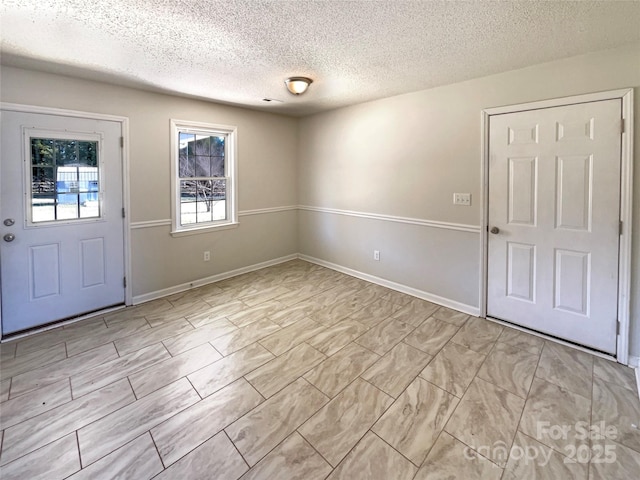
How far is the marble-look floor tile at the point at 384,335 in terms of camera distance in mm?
2719

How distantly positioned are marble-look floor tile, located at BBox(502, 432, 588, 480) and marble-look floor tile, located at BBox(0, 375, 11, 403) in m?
3.05

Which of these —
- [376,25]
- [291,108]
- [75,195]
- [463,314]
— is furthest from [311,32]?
[463,314]

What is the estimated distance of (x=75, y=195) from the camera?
10.2ft

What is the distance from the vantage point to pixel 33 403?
203 cm

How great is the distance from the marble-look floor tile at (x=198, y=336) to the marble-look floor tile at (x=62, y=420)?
514mm

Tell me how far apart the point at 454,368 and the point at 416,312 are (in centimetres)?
101

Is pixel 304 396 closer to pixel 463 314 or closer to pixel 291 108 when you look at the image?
pixel 463 314

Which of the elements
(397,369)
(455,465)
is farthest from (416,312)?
(455,465)

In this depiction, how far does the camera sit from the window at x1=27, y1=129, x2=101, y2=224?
114 inches

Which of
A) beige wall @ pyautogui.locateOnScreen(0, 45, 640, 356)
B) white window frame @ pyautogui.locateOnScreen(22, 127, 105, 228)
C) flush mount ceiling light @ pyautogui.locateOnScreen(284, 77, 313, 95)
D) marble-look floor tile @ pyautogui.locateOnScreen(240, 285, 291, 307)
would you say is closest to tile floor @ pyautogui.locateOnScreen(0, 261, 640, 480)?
marble-look floor tile @ pyautogui.locateOnScreen(240, 285, 291, 307)

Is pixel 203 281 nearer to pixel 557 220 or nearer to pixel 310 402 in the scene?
pixel 310 402

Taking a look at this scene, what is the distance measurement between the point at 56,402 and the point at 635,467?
11.0 ft

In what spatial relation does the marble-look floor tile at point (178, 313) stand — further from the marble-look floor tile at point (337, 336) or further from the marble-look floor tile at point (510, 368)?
the marble-look floor tile at point (510, 368)

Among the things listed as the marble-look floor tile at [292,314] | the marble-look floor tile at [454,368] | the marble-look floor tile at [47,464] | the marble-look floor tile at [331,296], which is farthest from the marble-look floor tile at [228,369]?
the marble-look floor tile at [454,368]
